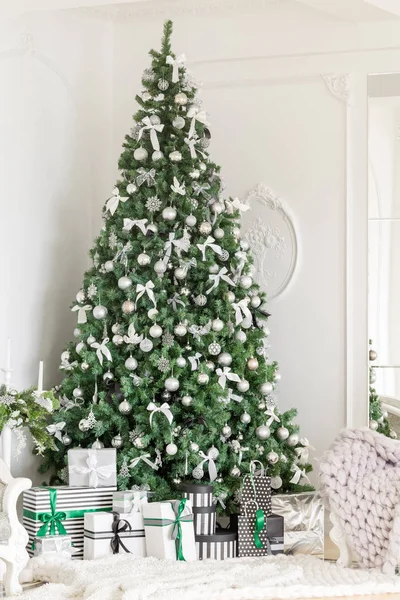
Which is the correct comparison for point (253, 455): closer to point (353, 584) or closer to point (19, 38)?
point (353, 584)

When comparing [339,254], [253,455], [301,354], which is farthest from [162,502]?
[339,254]

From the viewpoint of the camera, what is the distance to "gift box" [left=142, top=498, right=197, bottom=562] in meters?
3.73

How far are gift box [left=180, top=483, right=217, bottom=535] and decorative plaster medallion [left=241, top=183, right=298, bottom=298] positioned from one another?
4.78 feet

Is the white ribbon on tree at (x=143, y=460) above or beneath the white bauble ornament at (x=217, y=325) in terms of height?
beneath

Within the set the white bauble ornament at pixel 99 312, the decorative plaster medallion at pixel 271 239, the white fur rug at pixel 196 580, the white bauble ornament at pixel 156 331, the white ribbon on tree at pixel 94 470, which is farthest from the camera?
the decorative plaster medallion at pixel 271 239

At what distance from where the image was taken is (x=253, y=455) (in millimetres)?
4141

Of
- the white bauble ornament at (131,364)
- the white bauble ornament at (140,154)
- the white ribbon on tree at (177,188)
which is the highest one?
the white bauble ornament at (140,154)

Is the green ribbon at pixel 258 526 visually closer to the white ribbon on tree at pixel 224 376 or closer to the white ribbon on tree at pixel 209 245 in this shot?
the white ribbon on tree at pixel 224 376

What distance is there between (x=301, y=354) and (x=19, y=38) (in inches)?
88.5

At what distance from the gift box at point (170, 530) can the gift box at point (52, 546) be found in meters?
0.35

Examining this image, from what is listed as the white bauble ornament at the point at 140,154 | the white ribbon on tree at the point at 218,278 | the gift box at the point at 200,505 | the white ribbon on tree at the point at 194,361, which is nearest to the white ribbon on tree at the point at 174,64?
the white bauble ornament at the point at 140,154

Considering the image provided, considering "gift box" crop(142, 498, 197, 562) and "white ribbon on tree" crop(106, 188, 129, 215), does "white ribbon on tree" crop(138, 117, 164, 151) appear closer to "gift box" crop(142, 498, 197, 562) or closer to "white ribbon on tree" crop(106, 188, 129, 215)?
"white ribbon on tree" crop(106, 188, 129, 215)

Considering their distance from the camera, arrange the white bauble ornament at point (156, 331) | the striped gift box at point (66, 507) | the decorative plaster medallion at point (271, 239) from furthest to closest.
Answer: the decorative plaster medallion at point (271, 239) → the white bauble ornament at point (156, 331) → the striped gift box at point (66, 507)

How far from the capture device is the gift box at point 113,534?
12.3ft
